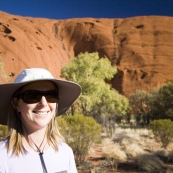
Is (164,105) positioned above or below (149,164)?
above

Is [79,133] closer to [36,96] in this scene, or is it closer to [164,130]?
[164,130]

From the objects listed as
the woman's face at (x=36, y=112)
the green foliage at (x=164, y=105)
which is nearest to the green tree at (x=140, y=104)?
the green foliage at (x=164, y=105)

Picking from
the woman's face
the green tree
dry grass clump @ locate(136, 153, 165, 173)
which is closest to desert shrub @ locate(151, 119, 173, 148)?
dry grass clump @ locate(136, 153, 165, 173)

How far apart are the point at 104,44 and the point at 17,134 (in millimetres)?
47144

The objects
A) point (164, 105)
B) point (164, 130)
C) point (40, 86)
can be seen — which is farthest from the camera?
point (164, 105)

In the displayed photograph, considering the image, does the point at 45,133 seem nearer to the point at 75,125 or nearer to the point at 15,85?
the point at 15,85

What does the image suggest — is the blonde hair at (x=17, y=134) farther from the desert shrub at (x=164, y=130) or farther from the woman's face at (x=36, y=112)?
the desert shrub at (x=164, y=130)

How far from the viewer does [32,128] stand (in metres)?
1.71

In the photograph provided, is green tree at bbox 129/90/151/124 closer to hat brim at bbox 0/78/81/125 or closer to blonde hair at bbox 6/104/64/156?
hat brim at bbox 0/78/81/125

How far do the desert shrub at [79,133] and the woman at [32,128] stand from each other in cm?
792

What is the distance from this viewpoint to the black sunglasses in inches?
66.4

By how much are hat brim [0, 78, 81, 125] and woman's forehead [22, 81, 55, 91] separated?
0.03 m

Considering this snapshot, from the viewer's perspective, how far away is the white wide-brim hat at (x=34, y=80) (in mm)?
1660

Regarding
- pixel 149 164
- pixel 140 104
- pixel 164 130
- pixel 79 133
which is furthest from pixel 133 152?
pixel 140 104
